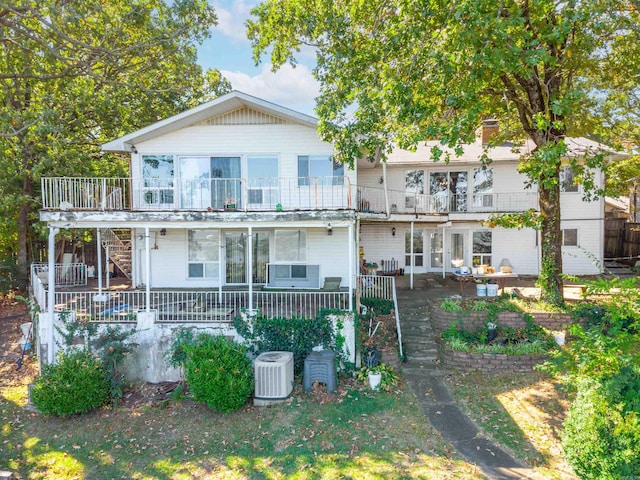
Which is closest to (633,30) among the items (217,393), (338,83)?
(338,83)

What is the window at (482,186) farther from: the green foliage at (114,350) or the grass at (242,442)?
the green foliage at (114,350)

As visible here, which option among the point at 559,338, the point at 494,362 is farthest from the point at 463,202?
the point at 494,362

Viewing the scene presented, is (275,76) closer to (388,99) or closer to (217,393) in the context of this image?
(388,99)

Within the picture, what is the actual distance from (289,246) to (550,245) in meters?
9.26

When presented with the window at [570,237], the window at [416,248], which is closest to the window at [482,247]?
the window at [416,248]

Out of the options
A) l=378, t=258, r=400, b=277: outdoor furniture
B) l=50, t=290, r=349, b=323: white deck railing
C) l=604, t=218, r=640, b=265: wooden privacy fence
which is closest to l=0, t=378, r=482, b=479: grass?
l=50, t=290, r=349, b=323: white deck railing

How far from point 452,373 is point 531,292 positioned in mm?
6732

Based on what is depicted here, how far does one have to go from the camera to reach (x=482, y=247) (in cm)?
1894

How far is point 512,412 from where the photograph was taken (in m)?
7.71

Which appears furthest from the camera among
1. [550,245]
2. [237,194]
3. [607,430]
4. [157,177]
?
[157,177]

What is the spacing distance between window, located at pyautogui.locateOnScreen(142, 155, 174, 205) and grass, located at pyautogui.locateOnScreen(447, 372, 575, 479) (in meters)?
11.5

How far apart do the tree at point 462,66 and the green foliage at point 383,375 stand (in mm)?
5656

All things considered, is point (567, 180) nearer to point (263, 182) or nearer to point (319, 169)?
point (319, 169)

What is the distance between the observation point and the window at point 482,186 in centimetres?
1848
